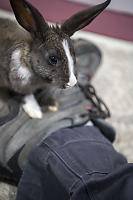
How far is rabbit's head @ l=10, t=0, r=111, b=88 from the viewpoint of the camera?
1.76ft

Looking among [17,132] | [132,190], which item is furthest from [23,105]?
[132,190]

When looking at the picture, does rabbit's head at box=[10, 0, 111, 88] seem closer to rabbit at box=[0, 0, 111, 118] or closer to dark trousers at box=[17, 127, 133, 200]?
rabbit at box=[0, 0, 111, 118]

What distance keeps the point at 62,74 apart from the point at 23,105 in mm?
185

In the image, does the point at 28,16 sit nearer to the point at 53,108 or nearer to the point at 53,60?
the point at 53,60

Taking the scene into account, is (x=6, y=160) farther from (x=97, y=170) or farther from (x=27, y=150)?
(x=97, y=170)

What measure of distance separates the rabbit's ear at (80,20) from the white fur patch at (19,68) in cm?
13

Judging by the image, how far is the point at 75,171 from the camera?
542 millimetres

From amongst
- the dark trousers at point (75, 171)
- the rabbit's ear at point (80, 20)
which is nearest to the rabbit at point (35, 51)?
the rabbit's ear at point (80, 20)

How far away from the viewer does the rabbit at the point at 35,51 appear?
538mm

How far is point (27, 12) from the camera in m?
0.52


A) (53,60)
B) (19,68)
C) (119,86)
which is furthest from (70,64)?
(119,86)

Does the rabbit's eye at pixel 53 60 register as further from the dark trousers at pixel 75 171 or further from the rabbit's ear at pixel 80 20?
the dark trousers at pixel 75 171

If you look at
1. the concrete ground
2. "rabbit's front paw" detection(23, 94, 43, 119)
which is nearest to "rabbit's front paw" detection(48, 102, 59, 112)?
"rabbit's front paw" detection(23, 94, 43, 119)

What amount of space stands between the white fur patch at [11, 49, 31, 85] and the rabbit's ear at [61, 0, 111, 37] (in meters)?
0.13
